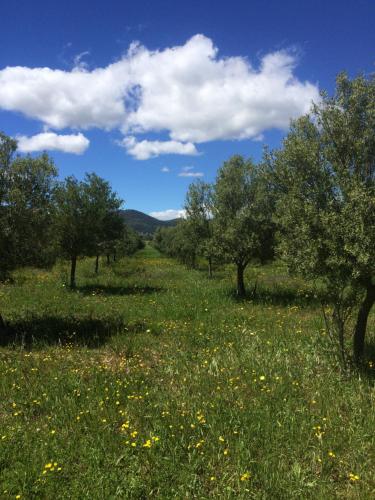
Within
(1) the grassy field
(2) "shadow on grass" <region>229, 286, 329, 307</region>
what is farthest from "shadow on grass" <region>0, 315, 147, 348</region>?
(2) "shadow on grass" <region>229, 286, 329, 307</region>

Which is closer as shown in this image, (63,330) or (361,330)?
(361,330)

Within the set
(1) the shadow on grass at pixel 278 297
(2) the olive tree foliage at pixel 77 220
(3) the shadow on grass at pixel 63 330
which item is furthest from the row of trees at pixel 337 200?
(2) the olive tree foliage at pixel 77 220

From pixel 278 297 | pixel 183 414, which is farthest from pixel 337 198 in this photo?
pixel 278 297

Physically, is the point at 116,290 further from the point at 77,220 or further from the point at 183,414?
the point at 183,414

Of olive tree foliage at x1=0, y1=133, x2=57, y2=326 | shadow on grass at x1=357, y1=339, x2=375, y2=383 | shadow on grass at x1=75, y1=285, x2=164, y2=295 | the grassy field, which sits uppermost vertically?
olive tree foliage at x1=0, y1=133, x2=57, y2=326

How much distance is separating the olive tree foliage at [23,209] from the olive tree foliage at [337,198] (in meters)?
9.01

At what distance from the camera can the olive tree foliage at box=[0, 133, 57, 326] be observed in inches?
535

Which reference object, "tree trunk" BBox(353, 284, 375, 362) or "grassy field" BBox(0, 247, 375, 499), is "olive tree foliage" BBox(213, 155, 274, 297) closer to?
"grassy field" BBox(0, 247, 375, 499)

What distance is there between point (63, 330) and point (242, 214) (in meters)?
11.5

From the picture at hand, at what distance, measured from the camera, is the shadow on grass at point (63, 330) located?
12703mm

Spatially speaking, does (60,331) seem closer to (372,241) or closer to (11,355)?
(11,355)

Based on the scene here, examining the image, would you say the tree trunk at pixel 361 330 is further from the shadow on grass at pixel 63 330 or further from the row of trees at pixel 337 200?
the shadow on grass at pixel 63 330

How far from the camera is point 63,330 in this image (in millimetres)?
14273

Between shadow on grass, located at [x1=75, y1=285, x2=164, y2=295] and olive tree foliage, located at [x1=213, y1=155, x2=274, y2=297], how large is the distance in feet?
19.1
